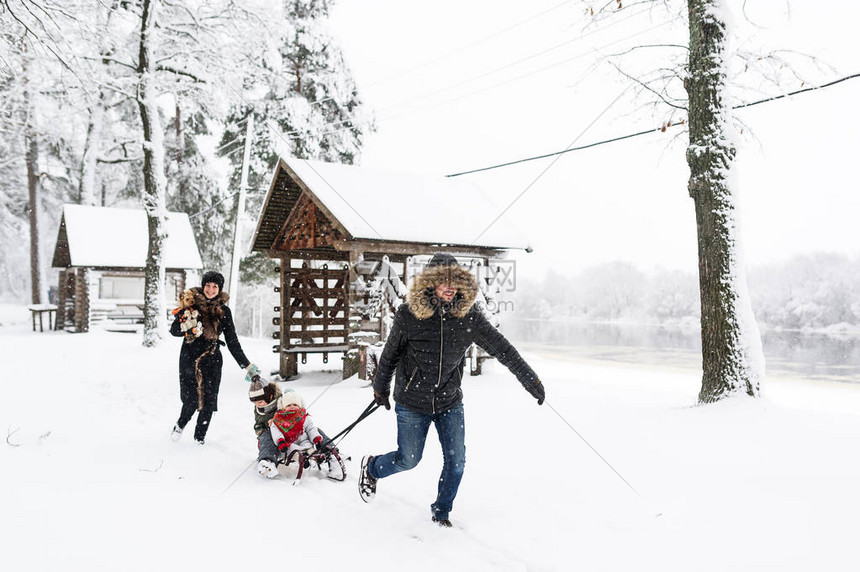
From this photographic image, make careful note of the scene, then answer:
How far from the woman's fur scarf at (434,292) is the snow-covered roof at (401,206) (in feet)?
18.3

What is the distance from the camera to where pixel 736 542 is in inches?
140

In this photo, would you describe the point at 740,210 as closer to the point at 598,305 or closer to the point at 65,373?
the point at 65,373

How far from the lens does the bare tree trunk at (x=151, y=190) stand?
15062mm

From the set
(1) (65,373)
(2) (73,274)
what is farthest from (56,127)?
(1) (65,373)

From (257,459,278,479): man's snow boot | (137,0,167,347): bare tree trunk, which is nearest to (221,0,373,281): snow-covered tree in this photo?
(137,0,167,347): bare tree trunk

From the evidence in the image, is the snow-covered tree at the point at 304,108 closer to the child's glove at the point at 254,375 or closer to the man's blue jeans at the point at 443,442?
the child's glove at the point at 254,375

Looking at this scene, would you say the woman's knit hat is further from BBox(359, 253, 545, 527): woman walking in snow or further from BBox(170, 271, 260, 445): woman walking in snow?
BBox(359, 253, 545, 527): woman walking in snow

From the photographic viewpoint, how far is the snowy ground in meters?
3.37

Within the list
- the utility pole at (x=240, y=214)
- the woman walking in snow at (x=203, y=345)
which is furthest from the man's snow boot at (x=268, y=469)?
the utility pole at (x=240, y=214)

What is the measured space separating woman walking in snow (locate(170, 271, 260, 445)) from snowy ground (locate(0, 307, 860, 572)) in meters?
0.52

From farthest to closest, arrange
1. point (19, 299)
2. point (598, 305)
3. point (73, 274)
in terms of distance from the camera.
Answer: point (598, 305)
point (19, 299)
point (73, 274)

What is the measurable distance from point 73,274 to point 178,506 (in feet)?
69.8

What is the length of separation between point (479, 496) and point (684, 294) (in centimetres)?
7481

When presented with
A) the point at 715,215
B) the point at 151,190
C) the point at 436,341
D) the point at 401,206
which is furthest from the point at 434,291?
the point at 151,190
